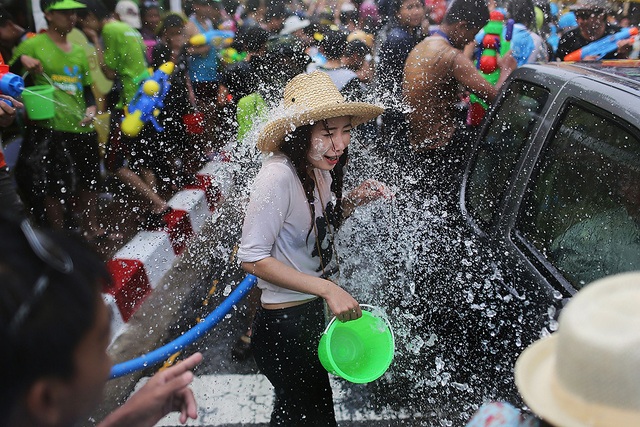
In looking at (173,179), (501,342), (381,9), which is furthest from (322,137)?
(381,9)

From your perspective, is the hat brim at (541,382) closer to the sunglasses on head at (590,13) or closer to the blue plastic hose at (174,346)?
the blue plastic hose at (174,346)

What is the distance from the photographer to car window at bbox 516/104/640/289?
6.70ft

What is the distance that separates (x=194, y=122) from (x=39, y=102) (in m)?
1.66

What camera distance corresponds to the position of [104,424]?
1.31m

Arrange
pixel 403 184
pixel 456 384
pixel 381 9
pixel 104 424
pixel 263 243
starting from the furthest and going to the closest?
pixel 381 9
pixel 403 184
pixel 456 384
pixel 263 243
pixel 104 424

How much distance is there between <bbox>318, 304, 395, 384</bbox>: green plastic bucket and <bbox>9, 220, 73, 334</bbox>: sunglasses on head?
4.87ft

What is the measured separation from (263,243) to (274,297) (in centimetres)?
29

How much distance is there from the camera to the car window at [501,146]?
8.76 feet

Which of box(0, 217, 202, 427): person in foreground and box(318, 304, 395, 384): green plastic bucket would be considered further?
box(318, 304, 395, 384): green plastic bucket

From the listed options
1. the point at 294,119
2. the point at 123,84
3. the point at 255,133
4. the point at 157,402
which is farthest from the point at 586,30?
the point at 157,402

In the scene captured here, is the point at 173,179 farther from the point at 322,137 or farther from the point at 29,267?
the point at 29,267

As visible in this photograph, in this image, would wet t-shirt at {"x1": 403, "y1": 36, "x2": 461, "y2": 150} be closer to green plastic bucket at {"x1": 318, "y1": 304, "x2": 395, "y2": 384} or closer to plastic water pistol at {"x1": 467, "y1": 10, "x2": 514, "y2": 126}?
plastic water pistol at {"x1": 467, "y1": 10, "x2": 514, "y2": 126}

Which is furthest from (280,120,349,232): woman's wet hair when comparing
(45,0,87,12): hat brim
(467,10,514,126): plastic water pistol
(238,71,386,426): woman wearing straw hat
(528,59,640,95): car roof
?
(467,10,514,126): plastic water pistol

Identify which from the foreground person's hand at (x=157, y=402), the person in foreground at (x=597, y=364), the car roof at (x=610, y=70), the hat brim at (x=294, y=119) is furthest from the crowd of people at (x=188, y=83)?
the person in foreground at (x=597, y=364)
